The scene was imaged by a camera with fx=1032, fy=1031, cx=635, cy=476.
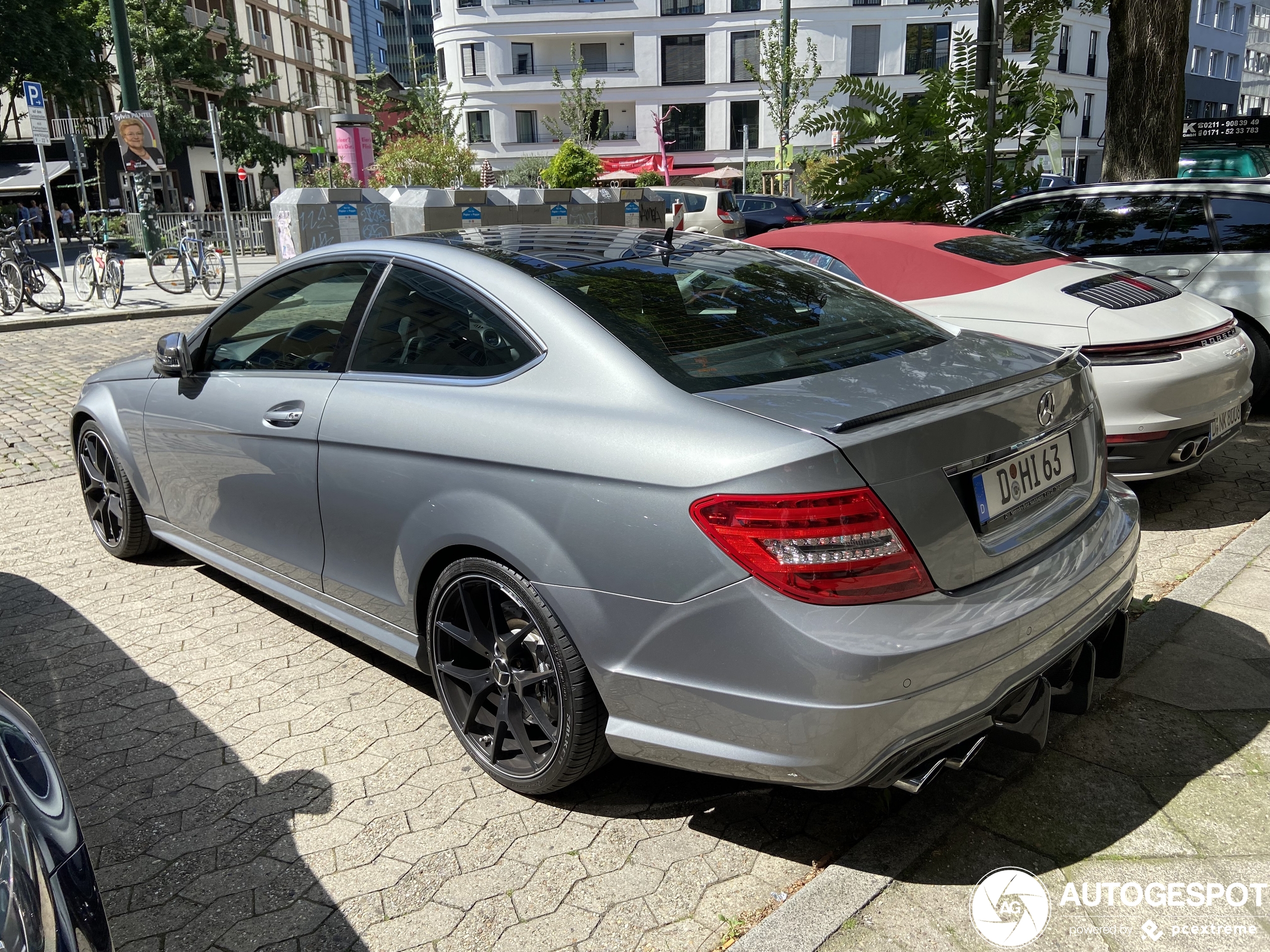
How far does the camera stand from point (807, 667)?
2182 mm

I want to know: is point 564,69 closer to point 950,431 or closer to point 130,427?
point 130,427

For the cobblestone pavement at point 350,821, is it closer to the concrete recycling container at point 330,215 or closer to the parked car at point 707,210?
the concrete recycling container at point 330,215

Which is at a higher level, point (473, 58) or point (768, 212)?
point (473, 58)

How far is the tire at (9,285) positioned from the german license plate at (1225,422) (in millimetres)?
15425

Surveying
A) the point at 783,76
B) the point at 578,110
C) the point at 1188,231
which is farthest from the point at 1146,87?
the point at 578,110

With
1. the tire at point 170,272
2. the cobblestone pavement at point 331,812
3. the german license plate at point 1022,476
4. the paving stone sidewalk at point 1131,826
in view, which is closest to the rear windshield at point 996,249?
the cobblestone pavement at point 331,812

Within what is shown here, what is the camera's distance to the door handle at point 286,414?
336cm

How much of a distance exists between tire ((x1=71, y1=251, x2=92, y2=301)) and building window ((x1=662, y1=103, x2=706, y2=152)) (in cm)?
4290

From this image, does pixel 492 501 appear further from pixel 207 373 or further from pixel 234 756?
pixel 207 373

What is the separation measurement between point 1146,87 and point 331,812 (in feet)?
30.0

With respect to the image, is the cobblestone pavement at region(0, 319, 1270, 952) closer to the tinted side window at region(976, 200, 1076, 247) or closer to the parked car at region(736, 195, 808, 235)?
the tinted side window at region(976, 200, 1076, 247)

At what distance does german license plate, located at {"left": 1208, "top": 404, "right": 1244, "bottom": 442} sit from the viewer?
4.82 m

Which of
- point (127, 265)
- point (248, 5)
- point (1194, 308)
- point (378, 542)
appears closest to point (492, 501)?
point (378, 542)

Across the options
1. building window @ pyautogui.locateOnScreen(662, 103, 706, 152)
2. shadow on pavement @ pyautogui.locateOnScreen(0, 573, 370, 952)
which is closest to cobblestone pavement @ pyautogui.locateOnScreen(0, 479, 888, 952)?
shadow on pavement @ pyautogui.locateOnScreen(0, 573, 370, 952)
